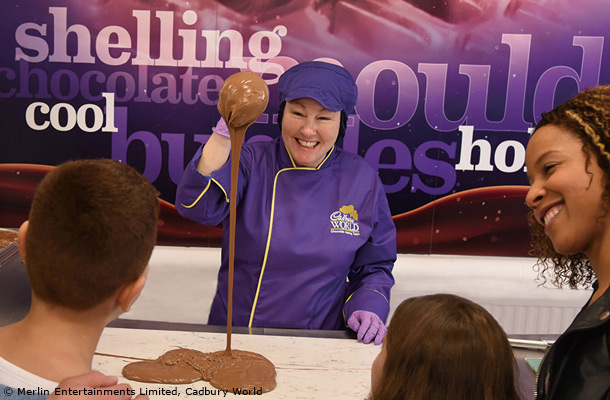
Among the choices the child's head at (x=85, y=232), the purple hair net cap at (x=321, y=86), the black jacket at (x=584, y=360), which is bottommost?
the black jacket at (x=584, y=360)

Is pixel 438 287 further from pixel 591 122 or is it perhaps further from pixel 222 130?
pixel 591 122

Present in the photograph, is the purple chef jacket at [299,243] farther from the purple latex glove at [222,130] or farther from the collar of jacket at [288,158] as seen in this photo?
the purple latex glove at [222,130]

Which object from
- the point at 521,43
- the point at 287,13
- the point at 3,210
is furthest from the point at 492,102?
the point at 3,210

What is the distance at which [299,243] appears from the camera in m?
2.22

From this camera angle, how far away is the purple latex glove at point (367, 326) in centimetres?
194

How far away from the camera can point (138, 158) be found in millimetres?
3188

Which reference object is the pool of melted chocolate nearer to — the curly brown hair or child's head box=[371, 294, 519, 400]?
child's head box=[371, 294, 519, 400]

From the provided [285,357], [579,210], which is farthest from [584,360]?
[285,357]

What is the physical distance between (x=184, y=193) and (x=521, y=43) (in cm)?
189

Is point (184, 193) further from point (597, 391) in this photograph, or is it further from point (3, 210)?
point (3, 210)

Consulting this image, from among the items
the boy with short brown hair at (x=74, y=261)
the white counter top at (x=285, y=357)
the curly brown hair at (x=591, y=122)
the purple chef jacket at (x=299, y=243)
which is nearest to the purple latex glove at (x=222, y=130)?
the purple chef jacket at (x=299, y=243)

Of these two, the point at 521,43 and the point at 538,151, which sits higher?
the point at 521,43

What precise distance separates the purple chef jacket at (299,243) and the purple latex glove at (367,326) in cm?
7

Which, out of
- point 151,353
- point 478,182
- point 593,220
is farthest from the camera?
point 478,182
